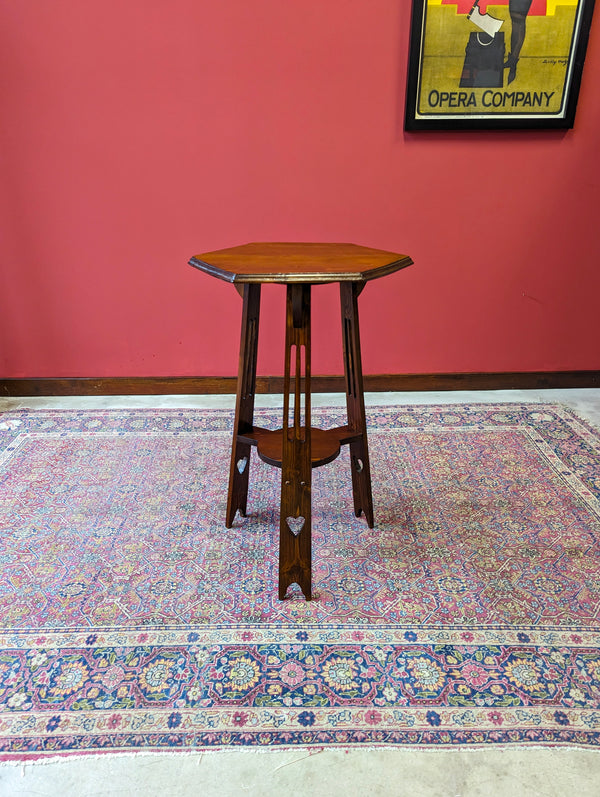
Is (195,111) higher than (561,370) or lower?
higher

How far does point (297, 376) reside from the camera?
174 centimetres

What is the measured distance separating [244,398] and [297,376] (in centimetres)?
35

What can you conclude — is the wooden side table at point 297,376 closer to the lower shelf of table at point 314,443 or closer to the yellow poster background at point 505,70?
the lower shelf of table at point 314,443

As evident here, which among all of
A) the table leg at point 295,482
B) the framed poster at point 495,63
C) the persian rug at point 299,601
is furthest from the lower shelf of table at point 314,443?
the framed poster at point 495,63

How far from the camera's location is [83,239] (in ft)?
10.3

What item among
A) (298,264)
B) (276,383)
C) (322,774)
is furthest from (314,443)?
(276,383)

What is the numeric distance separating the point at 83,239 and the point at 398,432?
6.45ft

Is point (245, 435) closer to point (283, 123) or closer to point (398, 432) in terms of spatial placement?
point (398, 432)

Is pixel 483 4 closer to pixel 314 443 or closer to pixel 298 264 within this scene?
pixel 298 264

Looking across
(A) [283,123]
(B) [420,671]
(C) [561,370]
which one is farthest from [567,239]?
(B) [420,671]

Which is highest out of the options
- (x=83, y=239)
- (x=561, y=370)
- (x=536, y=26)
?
(x=536, y=26)

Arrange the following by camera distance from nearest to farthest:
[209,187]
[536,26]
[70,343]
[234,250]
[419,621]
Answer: [419,621]
[234,250]
[536,26]
[209,187]
[70,343]

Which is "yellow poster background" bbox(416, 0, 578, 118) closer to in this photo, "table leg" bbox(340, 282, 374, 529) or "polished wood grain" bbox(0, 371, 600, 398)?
"polished wood grain" bbox(0, 371, 600, 398)

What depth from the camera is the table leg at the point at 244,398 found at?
6.31 ft
